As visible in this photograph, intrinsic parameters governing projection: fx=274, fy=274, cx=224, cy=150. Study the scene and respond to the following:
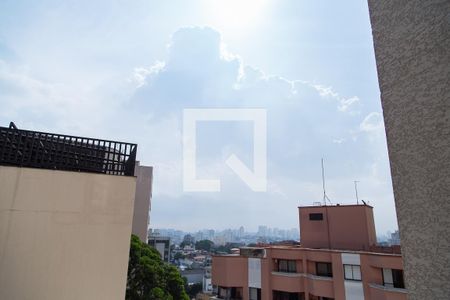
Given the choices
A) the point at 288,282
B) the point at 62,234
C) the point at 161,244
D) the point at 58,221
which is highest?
the point at 58,221

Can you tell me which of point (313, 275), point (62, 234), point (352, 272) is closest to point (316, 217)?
point (313, 275)

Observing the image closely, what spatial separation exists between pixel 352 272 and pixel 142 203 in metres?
18.8

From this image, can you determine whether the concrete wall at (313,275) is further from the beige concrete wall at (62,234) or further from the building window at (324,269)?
the beige concrete wall at (62,234)

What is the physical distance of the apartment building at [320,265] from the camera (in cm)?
1277

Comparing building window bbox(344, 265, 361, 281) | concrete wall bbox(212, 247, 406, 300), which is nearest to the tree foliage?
concrete wall bbox(212, 247, 406, 300)

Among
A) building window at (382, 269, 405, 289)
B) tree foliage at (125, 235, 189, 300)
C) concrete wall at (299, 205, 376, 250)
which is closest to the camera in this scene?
tree foliage at (125, 235, 189, 300)

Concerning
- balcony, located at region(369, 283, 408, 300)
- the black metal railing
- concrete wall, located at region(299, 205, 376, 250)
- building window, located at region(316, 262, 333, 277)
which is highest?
the black metal railing

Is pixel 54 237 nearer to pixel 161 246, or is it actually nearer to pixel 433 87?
pixel 433 87

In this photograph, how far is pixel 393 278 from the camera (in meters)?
11.9

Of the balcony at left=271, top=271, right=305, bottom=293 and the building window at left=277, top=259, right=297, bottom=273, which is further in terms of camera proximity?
the building window at left=277, top=259, right=297, bottom=273

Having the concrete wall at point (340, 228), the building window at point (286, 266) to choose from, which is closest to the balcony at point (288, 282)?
the building window at point (286, 266)

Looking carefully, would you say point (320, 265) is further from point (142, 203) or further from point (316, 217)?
point (142, 203)

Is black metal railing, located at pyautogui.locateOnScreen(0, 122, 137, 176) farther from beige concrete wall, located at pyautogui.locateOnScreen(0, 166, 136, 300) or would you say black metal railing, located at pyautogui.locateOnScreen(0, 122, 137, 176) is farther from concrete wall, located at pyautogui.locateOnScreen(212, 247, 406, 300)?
concrete wall, located at pyautogui.locateOnScreen(212, 247, 406, 300)

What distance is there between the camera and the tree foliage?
9.68 meters
